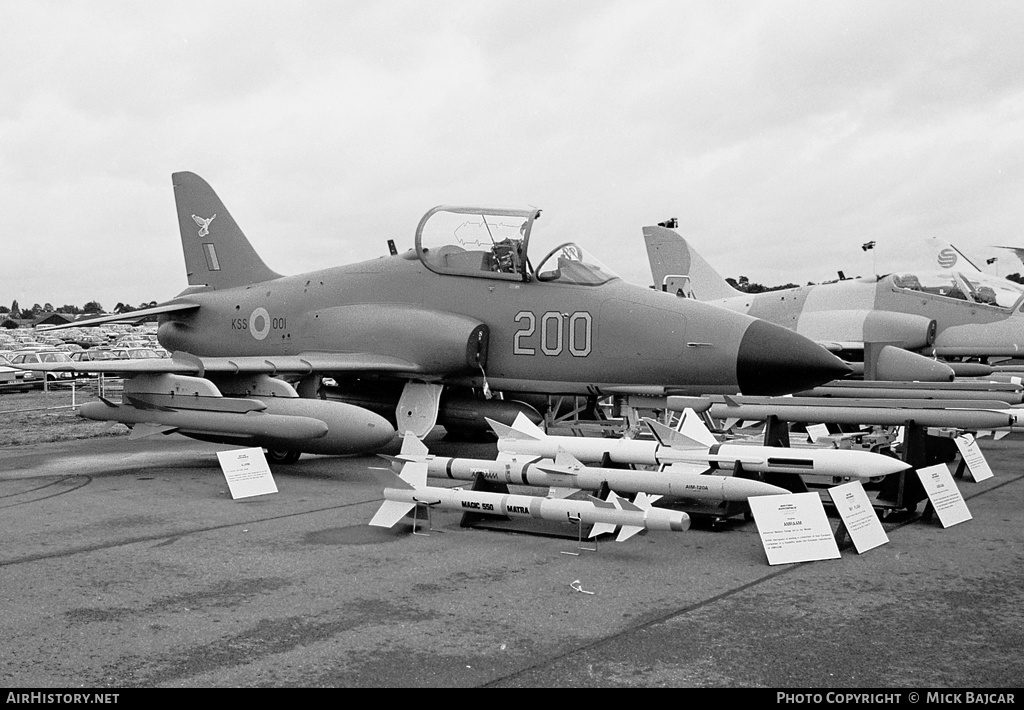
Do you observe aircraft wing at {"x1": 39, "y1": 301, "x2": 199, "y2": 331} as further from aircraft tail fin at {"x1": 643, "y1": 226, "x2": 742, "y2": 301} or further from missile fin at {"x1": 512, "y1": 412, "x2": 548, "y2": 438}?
aircraft tail fin at {"x1": 643, "y1": 226, "x2": 742, "y2": 301}

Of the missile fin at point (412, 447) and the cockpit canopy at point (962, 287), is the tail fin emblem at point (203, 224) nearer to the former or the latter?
the missile fin at point (412, 447)

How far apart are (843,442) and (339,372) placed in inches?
236

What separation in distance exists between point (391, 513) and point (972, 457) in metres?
6.65

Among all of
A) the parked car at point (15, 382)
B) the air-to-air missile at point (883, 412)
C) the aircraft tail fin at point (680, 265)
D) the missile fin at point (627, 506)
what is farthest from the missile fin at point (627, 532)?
the parked car at point (15, 382)

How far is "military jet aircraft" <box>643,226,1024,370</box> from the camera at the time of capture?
17844mm

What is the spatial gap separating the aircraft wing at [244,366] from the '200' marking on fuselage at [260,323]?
159 cm

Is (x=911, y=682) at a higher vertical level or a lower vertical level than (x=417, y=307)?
lower

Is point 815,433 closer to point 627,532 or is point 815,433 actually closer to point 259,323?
point 627,532

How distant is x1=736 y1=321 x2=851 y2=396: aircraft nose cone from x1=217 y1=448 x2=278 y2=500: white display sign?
16.6 ft
